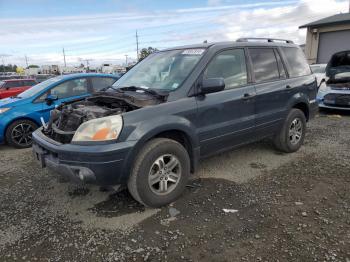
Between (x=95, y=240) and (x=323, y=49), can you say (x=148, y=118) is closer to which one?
(x=95, y=240)

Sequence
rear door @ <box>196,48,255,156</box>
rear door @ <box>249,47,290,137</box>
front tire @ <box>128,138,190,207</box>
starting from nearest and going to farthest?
front tire @ <box>128,138,190,207</box> < rear door @ <box>196,48,255,156</box> < rear door @ <box>249,47,290,137</box>

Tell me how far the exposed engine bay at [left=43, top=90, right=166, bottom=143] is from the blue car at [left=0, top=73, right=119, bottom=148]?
1.96 metres

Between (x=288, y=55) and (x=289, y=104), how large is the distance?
82 cm

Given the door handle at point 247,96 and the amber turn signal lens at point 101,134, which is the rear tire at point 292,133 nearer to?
the door handle at point 247,96

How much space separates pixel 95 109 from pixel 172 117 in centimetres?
93

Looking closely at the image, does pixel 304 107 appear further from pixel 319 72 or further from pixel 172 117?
pixel 319 72

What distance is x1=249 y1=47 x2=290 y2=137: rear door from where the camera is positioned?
14.3 feet

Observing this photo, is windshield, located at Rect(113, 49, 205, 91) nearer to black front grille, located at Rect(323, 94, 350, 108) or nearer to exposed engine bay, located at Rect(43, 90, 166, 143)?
exposed engine bay, located at Rect(43, 90, 166, 143)

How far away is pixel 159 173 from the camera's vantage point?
A: 3373 millimetres

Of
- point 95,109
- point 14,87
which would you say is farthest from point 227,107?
point 14,87

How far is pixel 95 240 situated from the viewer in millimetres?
2863

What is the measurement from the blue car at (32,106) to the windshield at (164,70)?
5.05ft

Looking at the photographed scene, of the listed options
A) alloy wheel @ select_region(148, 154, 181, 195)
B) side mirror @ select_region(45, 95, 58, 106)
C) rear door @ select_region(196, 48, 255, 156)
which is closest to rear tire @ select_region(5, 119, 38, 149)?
side mirror @ select_region(45, 95, 58, 106)

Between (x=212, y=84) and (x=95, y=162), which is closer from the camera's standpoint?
(x=95, y=162)
